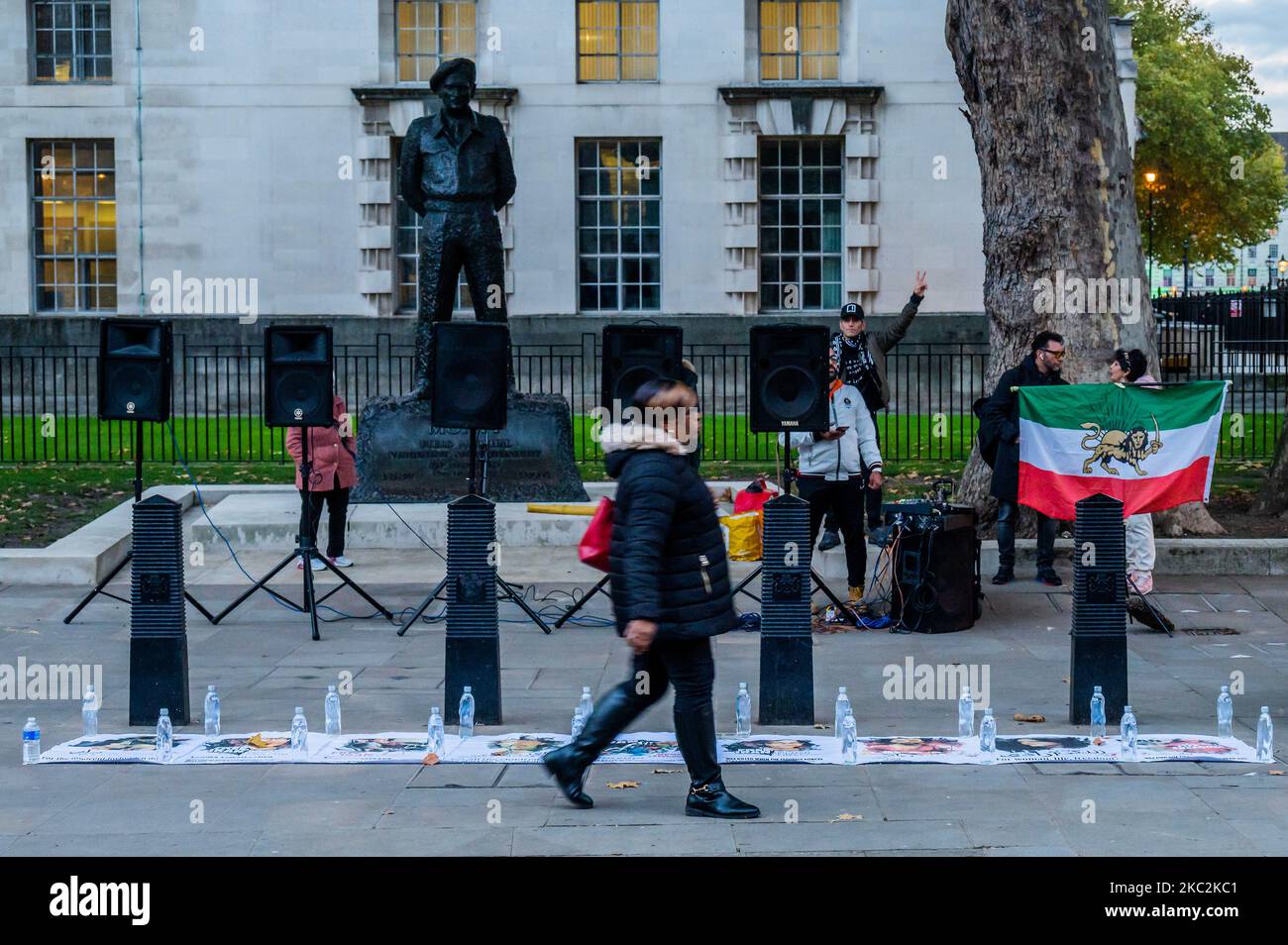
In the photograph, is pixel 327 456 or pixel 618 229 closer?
pixel 327 456

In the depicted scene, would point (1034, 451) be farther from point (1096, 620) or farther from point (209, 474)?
point (209, 474)

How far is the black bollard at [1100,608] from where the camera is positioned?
29.6 ft

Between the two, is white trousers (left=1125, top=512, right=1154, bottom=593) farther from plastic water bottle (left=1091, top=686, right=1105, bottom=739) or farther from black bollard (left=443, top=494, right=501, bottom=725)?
black bollard (left=443, top=494, right=501, bottom=725)

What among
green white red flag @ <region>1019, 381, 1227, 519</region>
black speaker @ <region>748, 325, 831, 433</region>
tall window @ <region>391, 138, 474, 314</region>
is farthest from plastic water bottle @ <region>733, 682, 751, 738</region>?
tall window @ <region>391, 138, 474, 314</region>

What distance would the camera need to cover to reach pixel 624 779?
318 inches

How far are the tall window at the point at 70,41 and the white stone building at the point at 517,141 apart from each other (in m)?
0.04

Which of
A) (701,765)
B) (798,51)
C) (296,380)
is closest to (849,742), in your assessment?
(701,765)

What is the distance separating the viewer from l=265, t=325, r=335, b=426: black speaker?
12117mm

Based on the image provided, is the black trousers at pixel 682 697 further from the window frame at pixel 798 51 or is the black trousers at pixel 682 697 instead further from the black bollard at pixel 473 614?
the window frame at pixel 798 51

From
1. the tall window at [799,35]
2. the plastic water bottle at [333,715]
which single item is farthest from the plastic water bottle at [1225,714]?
the tall window at [799,35]

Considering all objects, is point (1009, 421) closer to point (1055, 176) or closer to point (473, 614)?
point (1055, 176)

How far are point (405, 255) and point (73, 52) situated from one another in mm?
6537

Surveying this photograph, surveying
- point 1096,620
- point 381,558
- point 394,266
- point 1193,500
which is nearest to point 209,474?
point 381,558
